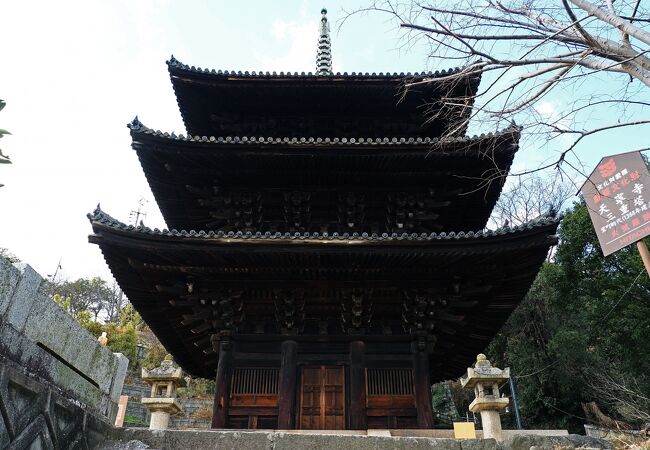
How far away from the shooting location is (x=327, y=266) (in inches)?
347

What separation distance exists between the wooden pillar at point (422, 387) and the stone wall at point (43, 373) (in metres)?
5.20

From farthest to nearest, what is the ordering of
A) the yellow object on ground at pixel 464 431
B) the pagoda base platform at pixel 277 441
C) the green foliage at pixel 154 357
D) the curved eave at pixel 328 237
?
the green foliage at pixel 154 357
the curved eave at pixel 328 237
the yellow object on ground at pixel 464 431
the pagoda base platform at pixel 277 441

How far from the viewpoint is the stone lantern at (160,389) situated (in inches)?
349

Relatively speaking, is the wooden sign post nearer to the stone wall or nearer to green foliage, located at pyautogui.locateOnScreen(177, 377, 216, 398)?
the stone wall

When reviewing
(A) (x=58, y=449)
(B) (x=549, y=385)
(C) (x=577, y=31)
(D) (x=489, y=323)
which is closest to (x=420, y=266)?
(D) (x=489, y=323)

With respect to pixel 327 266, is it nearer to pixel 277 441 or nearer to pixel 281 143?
pixel 281 143

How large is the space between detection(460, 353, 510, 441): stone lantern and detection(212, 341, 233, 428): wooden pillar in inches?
170

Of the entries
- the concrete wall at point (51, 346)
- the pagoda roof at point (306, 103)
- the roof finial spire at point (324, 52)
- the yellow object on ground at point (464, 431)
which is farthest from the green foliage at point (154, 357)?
the yellow object on ground at point (464, 431)

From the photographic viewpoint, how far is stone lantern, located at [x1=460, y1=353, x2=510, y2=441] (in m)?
7.48

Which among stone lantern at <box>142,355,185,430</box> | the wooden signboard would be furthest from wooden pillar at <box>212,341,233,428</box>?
the wooden signboard

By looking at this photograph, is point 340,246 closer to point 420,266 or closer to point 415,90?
point 420,266

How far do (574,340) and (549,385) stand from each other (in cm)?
305

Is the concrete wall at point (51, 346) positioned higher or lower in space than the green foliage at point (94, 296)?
lower

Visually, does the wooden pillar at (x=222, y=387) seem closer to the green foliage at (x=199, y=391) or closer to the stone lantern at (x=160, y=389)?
the stone lantern at (x=160, y=389)
